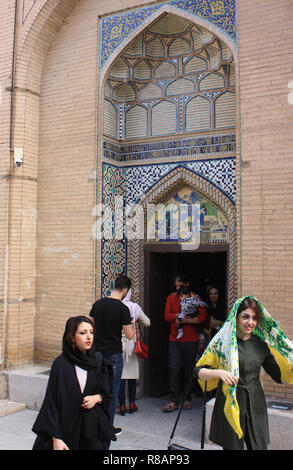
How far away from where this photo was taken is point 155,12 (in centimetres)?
607

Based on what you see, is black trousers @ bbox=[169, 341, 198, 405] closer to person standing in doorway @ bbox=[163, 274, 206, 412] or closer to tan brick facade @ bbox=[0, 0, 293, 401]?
person standing in doorway @ bbox=[163, 274, 206, 412]

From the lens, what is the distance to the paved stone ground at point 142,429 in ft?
15.6

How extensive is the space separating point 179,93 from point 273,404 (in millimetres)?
4181

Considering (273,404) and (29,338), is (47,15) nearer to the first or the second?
(29,338)

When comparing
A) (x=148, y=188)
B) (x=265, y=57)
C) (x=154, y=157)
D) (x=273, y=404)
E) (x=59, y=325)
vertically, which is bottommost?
(x=273, y=404)

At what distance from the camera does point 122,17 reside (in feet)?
20.7

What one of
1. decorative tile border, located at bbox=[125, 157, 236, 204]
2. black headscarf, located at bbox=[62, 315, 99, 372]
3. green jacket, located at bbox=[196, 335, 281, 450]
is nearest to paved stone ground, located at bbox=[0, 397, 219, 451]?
green jacket, located at bbox=[196, 335, 281, 450]

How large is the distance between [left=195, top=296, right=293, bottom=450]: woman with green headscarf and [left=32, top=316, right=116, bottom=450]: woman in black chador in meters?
0.68

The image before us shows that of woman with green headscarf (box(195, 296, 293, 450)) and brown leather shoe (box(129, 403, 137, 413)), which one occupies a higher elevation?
woman with green headscarf (box(195, 296, 293, 450))

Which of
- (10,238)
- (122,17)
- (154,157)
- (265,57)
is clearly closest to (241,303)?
(265,57)

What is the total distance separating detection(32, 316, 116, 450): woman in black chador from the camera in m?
2.75

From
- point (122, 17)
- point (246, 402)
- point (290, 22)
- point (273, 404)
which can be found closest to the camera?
point (246, 402)

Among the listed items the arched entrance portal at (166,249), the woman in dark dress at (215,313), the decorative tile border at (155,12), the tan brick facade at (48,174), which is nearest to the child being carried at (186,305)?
the woman in dark dress at (215,313)

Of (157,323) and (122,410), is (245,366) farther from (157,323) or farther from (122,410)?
(157,323)
